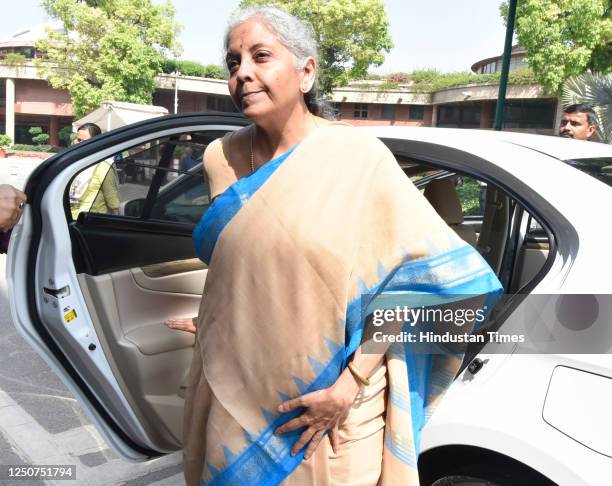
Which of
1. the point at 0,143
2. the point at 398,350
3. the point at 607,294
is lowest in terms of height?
the point at 0,143

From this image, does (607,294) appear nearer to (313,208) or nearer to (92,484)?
(313,208)

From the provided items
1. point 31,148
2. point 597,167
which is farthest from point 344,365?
point 31,148

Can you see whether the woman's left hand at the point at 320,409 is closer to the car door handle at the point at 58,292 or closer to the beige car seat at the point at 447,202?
the car door handle at the point at 58,292

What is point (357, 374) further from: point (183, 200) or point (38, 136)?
point (38, 136)

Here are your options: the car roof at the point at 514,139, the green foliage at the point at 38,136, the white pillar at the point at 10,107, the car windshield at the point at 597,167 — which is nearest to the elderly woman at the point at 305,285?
the car roof at the point at 514,139

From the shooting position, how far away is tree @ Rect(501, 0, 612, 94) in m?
18.4

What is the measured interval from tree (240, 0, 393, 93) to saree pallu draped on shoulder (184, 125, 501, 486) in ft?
92.2

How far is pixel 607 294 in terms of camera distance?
4.77ft

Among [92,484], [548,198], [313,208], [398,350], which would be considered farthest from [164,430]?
[548,198]

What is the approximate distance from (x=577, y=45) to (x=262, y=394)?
70.2ft

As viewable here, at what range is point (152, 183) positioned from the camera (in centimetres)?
269

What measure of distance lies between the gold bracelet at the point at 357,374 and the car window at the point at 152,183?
4.72ft

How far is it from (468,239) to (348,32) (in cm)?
2893

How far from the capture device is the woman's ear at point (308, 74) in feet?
5.14
